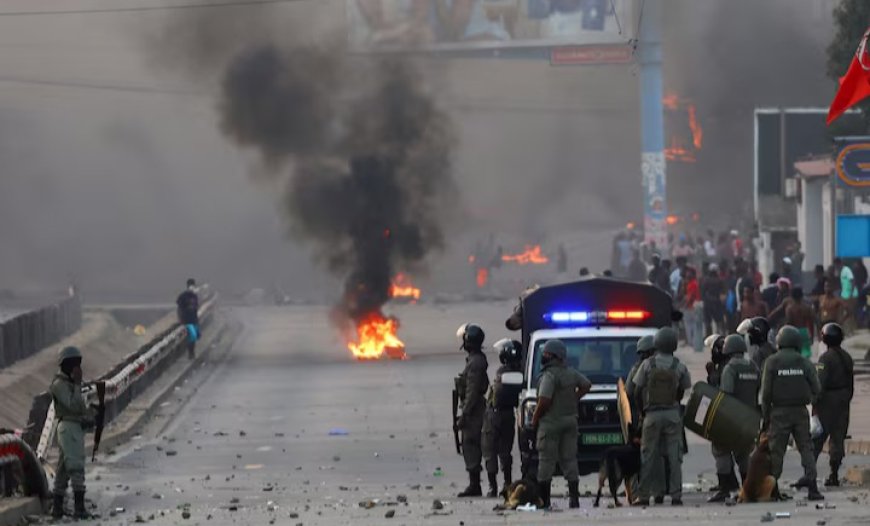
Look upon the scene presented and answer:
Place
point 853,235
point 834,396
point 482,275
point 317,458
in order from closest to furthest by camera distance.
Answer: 1. point 834,396
2. point 317,458
3. point 853,235
4. point 482,275

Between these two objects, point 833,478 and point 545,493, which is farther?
point 833,478

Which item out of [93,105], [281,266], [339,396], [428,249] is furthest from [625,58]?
[339,396]

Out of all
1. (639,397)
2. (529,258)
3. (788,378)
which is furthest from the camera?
(529,258)

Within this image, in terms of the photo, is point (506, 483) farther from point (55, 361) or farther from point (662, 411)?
point (55, 361)

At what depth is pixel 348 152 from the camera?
42.8 metres

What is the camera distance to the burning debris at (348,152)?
137 feet

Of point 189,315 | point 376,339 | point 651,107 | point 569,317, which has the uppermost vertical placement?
point 651,107

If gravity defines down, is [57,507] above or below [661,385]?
below

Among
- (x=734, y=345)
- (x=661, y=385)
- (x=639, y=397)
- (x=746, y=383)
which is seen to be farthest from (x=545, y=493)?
(x=734, y=345)

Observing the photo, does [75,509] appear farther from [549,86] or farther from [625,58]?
[549,86]

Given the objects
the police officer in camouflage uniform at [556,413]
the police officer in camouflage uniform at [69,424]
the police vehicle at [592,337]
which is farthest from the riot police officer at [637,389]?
the police officer in camouflage uniform at [69,424]

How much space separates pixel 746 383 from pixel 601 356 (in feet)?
10.3

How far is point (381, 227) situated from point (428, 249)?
4.43ft

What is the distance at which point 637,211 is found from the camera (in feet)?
292
